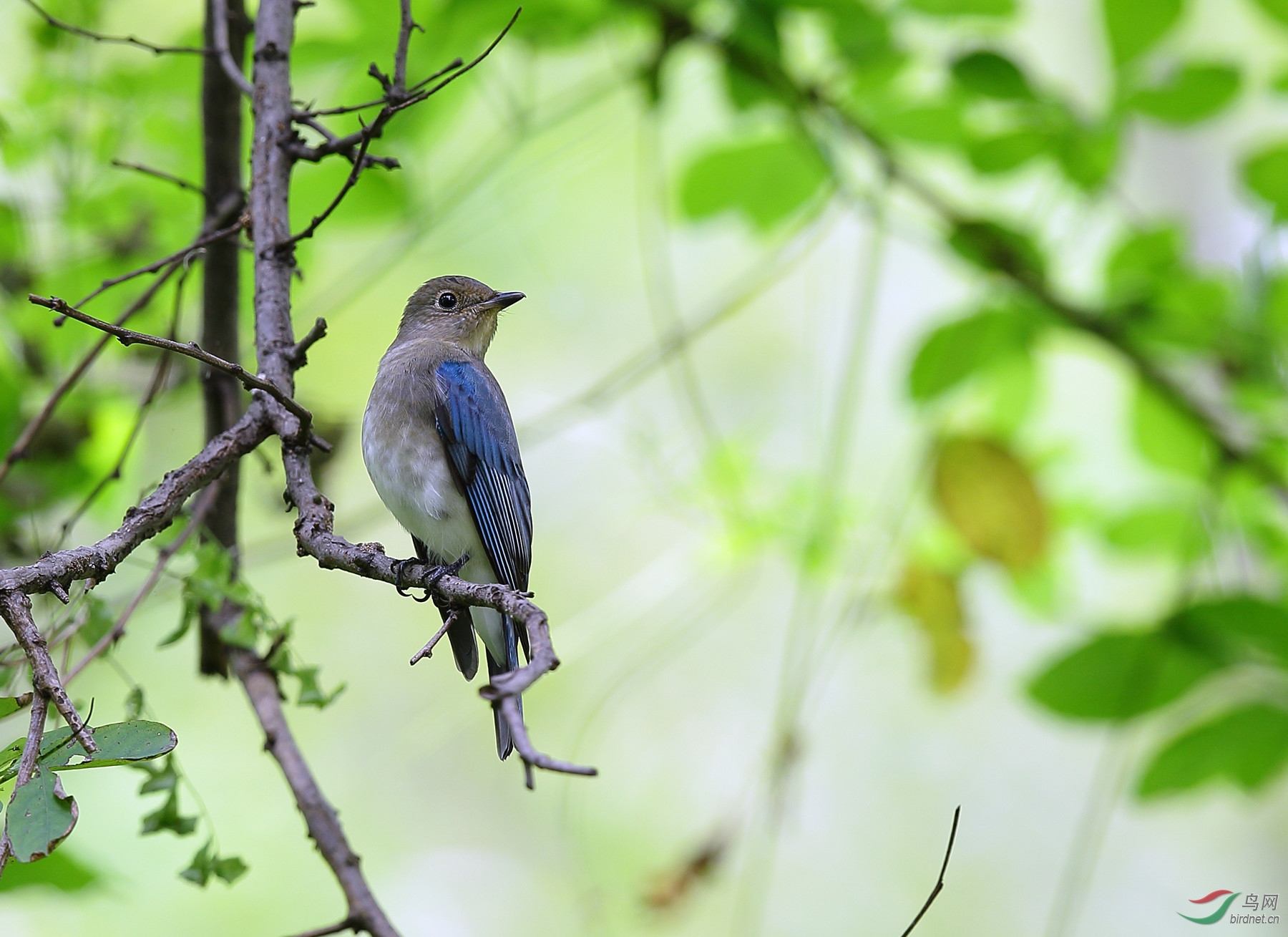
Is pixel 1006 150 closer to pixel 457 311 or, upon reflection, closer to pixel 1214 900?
pixel 457 311

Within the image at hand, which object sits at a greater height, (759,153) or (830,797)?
(759,153)

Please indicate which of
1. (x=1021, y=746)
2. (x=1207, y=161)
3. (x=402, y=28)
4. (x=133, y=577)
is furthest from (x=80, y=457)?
(x=1207, y=161)

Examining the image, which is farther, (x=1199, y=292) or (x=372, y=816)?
(x=372, y=816)

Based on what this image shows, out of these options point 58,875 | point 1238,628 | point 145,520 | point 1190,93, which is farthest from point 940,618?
point 145,520

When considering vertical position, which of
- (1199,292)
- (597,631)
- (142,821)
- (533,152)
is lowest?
(142,821)

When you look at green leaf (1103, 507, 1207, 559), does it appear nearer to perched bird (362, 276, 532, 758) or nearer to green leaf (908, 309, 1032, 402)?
green leaf (908, 309, 1032, 402)

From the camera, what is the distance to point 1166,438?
13.3ft

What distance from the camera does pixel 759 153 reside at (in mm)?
3398

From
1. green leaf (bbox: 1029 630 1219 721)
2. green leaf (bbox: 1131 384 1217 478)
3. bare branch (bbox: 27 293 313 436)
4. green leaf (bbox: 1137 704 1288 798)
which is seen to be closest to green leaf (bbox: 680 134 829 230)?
green leaf (bbox: 1131 384 1217 478)

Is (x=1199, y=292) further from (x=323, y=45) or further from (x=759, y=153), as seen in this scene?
(x=323, y=45)

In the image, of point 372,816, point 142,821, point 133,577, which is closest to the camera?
point 142,821

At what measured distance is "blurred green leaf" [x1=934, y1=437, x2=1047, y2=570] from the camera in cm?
345

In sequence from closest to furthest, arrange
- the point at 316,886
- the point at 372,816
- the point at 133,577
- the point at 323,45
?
the point at 323,45
the point at 133,577
the point at 316,886
the point at 372,816

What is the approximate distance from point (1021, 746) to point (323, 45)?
538 cm
